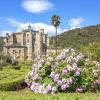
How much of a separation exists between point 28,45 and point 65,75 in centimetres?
8077

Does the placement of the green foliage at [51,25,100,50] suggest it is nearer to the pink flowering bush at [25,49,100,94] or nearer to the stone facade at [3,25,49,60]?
the stone facade at [3,25,49,60]

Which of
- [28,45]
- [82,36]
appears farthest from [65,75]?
[82,36]

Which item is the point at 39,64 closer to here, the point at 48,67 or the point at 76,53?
the point at 48,67

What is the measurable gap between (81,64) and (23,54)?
79498 millimetres

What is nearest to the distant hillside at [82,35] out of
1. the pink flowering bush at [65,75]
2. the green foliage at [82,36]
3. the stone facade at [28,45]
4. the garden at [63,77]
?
the green foliage at [82,36]

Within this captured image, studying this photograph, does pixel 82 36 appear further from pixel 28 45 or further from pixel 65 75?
pixel 65 75

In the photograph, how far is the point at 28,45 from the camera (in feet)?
322

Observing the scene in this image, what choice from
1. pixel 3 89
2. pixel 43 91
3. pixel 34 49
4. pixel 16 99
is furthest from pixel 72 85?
pixel 34 49

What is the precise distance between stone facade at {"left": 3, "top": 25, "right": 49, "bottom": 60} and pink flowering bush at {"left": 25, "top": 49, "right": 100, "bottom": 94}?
7522 cm

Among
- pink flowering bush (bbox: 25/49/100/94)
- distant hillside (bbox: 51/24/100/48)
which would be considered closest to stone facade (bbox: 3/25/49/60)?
distant hillside (bbox: 51/24/100/48)

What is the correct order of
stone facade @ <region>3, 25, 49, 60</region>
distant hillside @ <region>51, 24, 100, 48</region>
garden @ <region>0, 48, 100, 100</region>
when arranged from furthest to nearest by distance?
1. distant hillside @ <region>51, 24, 100, 48</region>
2. stone facade @ <region>3, 25, 49, 60</region>
3. garden @ <region>0, 48, 100, 100</region>

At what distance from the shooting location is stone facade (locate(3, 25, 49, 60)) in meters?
95.9

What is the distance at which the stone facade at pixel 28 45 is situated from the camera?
95.9 metres

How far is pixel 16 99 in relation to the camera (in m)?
11.6
